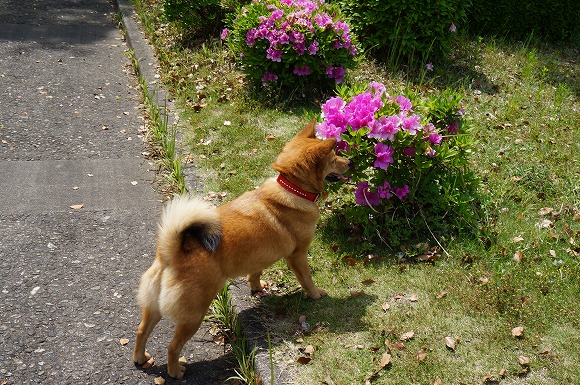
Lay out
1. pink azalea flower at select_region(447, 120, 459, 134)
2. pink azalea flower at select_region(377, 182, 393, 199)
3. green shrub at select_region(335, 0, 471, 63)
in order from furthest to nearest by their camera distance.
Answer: green shrub at select_region(335, 0, 471, 63) < pink azalea flower at select_region(447, 120, 459, 134) < pink azalea flower at select_region(377, 182, 393, 199)

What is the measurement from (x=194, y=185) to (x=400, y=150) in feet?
7.46

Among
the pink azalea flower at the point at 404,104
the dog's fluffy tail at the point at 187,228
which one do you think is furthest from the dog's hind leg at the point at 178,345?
the pink azalea flower at the point at 404,104

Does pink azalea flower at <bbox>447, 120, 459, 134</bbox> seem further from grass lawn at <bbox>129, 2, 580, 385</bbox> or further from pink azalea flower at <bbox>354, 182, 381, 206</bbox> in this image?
pink azalea flower at <bbox>354, 182, 381, 206</bbox>

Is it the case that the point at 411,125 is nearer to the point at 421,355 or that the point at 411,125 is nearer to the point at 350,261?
the point at 350,261

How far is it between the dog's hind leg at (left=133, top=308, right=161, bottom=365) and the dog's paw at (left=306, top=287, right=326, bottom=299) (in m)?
1.18

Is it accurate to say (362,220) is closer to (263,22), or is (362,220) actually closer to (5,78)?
(263,22)

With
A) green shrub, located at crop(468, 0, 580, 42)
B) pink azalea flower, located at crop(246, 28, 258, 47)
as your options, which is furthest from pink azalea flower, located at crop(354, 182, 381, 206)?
green shrub, located at crop(468, 0, 580, 42)

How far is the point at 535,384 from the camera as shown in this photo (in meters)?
3.71

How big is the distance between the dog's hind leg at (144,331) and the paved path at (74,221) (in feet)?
0.34

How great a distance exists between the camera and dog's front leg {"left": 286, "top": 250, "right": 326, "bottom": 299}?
4.39 meters

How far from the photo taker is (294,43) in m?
7.27

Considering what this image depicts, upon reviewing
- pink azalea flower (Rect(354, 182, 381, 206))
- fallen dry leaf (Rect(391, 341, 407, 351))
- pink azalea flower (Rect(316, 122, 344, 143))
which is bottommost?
fallen dry leaf (Rect(391, 341, 407, 351))

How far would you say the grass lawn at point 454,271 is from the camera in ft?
12.8

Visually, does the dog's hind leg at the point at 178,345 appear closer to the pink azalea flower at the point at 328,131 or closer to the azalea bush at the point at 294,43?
the pink azalea flower at the point at 328,131
